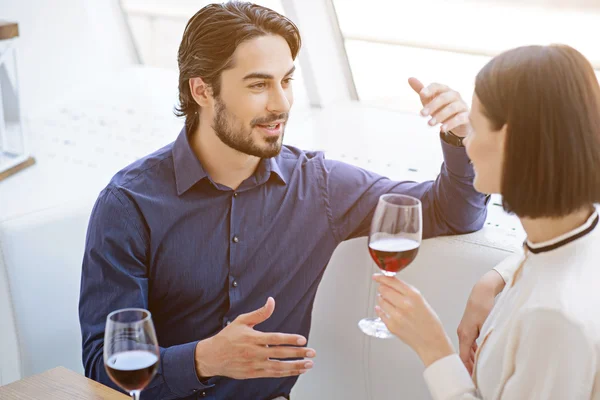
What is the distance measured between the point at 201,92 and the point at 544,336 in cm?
107

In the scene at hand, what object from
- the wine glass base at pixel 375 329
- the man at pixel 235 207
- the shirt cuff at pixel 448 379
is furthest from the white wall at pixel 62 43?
the shirt cuff at pixel 448 379

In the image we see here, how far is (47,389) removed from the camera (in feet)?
4.35

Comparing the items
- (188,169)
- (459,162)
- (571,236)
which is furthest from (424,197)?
(571,236)

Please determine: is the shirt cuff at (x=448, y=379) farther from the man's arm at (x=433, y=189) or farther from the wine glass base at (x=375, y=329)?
the man's arm at (x=433, y=189)

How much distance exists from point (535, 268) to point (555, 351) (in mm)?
155

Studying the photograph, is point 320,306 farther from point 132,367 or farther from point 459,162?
point 132,367

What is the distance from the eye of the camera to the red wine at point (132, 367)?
1.07m

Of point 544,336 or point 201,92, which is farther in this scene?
point 201,92

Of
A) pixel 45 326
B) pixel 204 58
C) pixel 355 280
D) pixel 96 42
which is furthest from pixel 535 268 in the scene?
pixel 96 42

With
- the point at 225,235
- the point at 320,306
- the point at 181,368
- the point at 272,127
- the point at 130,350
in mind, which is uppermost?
the point at 272,127

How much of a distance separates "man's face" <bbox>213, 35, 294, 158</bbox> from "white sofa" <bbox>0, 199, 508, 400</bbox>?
1.11 ft

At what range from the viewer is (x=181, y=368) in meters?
1.46

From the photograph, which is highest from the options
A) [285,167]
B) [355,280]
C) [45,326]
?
[285,167]

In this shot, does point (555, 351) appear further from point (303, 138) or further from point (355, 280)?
point (303, 138)
